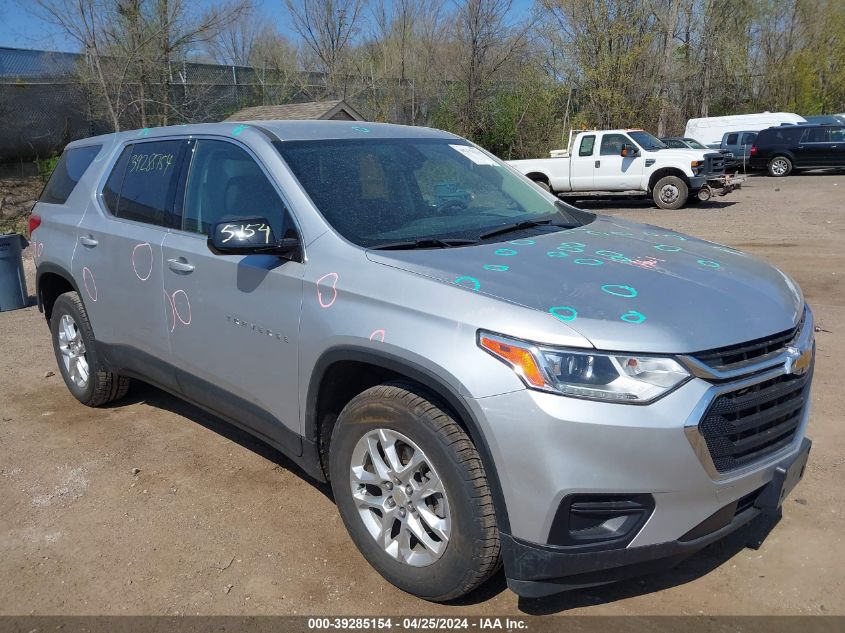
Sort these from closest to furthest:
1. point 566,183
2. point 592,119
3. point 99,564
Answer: point 99,564 < point 566,183 < point 592,119

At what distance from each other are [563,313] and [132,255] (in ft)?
9.30

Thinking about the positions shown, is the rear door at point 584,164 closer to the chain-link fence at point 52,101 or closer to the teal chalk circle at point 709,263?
the chain-link fence at point 52,101

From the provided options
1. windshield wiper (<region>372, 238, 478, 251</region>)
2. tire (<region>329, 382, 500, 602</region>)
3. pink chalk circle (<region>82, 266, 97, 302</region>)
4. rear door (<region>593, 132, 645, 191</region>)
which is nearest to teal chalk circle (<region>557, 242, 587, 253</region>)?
windshield wiper (<region>372, 238, 478, 251</region>)

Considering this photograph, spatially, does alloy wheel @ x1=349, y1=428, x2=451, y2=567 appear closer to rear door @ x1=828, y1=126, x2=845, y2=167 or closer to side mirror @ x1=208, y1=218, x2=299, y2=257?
side mirror @ x1=208, y1=218, x2=299, y2=257

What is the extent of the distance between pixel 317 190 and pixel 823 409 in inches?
140

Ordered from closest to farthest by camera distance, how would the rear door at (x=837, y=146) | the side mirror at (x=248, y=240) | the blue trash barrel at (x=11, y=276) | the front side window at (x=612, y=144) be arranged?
the side mirror at (x=248, y=240)
the blue trash barrel at (x=11, y=276)
the front side window at (x=612, y=144)
the rear door at (x=837, y=146)

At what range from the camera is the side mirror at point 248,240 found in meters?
3.09

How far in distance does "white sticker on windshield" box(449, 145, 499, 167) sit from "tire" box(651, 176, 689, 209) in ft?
47.6

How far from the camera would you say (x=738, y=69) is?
135ft

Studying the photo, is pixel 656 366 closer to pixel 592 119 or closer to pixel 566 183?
pixel 566 183

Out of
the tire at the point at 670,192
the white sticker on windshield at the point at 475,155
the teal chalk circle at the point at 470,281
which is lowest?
the tire at the point at 670,192

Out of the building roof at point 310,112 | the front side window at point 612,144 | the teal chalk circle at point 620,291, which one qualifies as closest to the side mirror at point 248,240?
the teal chalk circle at point 620,291

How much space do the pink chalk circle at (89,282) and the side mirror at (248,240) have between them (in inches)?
76.2

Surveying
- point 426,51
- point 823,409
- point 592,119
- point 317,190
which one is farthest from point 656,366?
point 592,119
